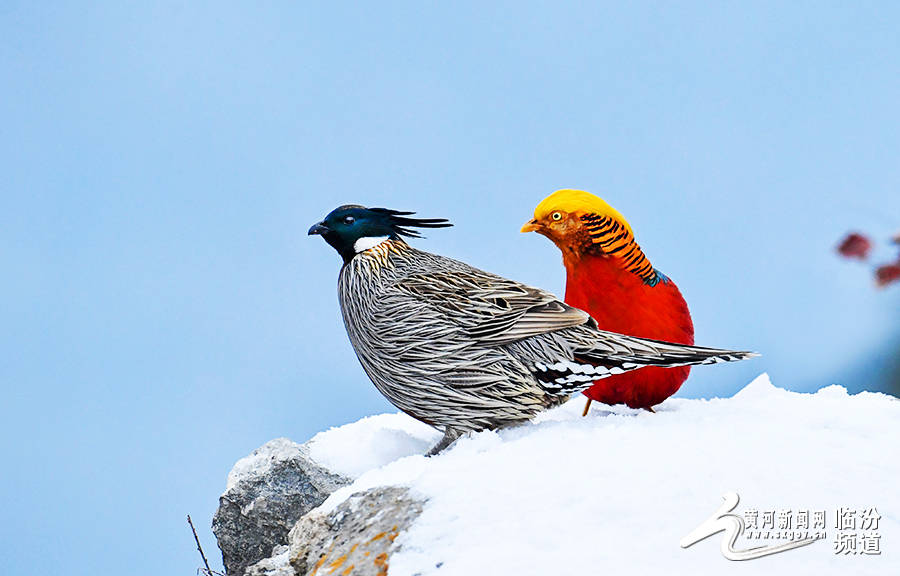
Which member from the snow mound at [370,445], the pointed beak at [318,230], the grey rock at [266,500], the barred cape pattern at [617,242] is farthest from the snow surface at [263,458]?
the barred cape pattern at [617,242]

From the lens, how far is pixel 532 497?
3104 millimetres

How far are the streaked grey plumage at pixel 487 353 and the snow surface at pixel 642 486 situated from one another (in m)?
0.14

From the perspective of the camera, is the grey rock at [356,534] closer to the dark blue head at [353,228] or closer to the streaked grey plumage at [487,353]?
the streaked grey plumage at [487,353]

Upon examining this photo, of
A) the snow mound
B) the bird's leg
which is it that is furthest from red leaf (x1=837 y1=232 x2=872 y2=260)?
the snow mound

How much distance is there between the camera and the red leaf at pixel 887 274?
→ 2260 mm

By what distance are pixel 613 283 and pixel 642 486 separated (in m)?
1.29

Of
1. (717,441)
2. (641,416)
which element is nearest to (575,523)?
(717,441)

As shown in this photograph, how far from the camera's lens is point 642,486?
10.2ft

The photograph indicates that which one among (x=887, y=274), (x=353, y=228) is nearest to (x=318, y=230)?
(x=353, y=228)

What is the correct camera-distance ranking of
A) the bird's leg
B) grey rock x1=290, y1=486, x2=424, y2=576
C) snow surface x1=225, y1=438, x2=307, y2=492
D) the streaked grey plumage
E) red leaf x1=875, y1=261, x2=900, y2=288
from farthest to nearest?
snow surface x1=225, y1=438, x2=307, y2=492 → the bird's leg → the streaked grey plumage → grey rock x1=290, y1=486, x2=424, y2=576 → red leaf x1=875, y1=261, x2=900, y2=288

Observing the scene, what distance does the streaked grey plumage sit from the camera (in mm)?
3760

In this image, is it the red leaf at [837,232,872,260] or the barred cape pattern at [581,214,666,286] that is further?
the barred cape pattern at [581,214,666,286]

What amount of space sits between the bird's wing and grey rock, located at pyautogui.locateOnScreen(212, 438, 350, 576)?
116cm

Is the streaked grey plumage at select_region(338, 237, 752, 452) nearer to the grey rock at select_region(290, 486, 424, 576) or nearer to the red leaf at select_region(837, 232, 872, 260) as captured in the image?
the grey rock at select_region(290, 486, 424, 576)
